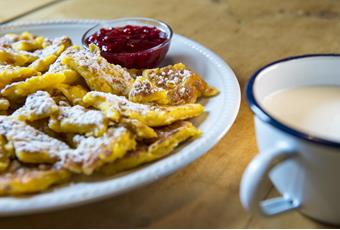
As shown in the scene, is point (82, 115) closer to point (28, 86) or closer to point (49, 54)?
point (28, 86)

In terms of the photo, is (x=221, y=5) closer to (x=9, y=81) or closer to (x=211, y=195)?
(x=9, y=81)

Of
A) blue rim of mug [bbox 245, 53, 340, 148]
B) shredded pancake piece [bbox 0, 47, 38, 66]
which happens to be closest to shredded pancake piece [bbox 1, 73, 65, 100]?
shredded pancake piece [bbox 0, 47, 38, 66]

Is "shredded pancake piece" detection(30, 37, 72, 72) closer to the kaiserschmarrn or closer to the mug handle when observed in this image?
the kaiserschmarrn

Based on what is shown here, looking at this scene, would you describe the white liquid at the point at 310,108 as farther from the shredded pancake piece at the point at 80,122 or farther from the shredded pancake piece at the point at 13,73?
the shredded pancake piece at the point at 13,73

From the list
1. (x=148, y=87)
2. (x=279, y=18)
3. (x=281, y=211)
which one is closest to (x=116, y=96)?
(x=148, y=87)

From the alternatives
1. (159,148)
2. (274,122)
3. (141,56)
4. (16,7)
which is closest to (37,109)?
(159,148)

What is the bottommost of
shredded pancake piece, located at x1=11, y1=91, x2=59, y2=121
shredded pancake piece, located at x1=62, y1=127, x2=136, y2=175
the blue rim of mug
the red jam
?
the red jam

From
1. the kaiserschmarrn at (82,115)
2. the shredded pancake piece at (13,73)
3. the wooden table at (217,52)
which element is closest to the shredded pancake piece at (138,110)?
the kaiserschmarrn at (82,115)
